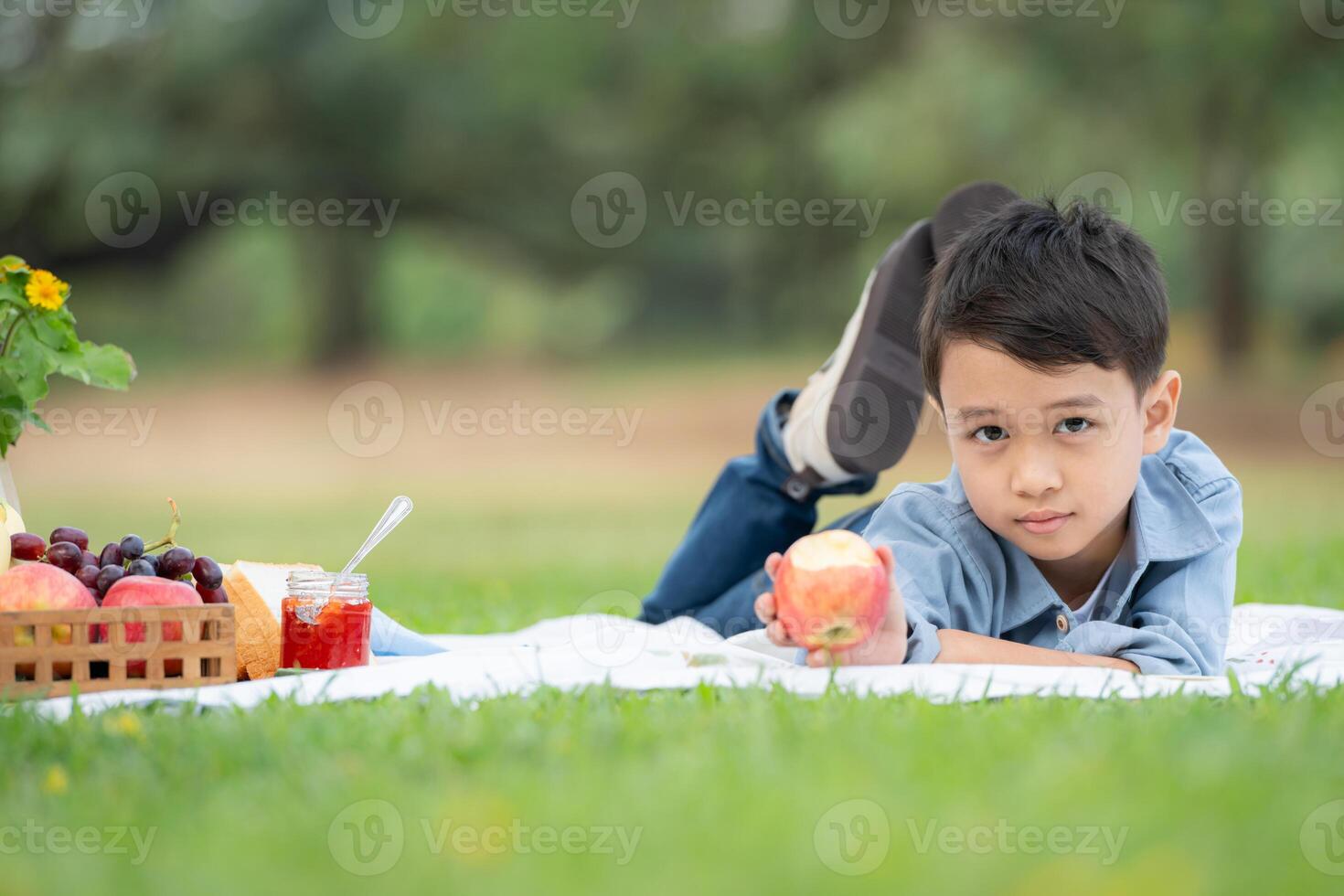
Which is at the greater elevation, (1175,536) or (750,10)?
(750,10)

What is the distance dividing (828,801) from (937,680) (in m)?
0.90

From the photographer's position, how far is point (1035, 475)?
10.0 ft

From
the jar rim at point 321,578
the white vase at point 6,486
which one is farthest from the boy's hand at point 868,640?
the white vase at point 6,486

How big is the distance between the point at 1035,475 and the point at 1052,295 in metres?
0.44

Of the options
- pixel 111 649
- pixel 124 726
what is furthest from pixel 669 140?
pixel 124 726

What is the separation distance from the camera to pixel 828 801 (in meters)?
1.95

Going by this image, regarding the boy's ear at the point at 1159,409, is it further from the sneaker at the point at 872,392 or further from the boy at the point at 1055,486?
the sneaker at the point at 872,392

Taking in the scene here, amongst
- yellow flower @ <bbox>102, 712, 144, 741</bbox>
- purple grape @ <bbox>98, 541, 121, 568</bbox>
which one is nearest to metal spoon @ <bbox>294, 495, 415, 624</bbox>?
purple grape @ <bbox>98, 541, 121, 568</bbox>

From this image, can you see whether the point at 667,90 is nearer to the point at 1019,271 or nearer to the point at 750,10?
the point at 750,10

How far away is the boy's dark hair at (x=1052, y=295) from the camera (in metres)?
3.12

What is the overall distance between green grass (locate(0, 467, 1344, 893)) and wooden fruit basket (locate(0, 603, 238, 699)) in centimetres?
34

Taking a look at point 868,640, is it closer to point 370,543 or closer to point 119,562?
point 370,543

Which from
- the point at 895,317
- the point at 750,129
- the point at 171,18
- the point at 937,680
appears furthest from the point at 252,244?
the point at 937,680

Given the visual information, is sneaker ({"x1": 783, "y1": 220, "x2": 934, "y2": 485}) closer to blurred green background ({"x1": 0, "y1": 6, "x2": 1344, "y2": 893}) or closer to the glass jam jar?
blurred green background ({"x1": 0, "y1": 6, "x2": 1344, "y2": 893})
